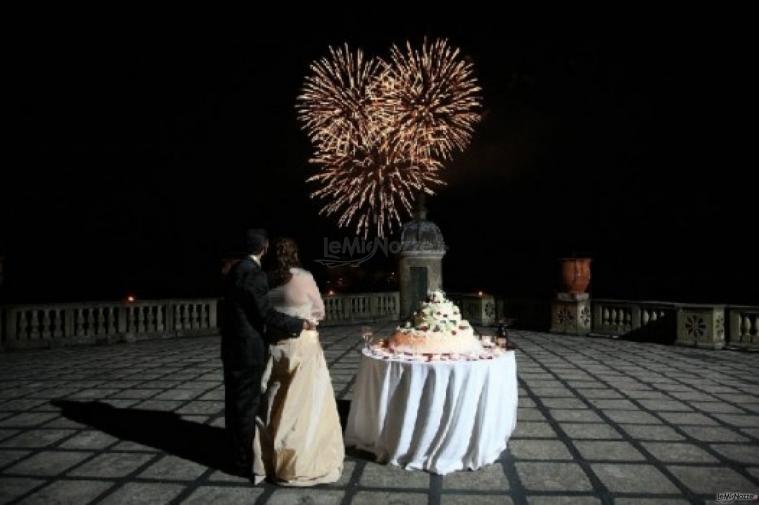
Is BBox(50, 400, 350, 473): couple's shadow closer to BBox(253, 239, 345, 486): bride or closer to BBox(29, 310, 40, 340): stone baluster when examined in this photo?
BBox(253, 239, 345, 486): bride

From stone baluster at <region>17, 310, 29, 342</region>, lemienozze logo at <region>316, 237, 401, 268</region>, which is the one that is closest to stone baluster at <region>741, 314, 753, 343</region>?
stone baluster at <region>17, 310, 29, 342</region>

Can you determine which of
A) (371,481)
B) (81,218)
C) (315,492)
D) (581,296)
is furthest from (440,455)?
(81,218)

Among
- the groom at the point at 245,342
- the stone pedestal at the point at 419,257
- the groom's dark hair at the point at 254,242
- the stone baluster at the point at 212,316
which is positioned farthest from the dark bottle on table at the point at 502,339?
the stone baluster at the point at 212,316

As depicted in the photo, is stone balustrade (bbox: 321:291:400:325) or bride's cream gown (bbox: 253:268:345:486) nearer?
bride's cream gown (bbox: 253:268:345:486)

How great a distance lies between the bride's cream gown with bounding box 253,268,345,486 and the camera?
156 inches

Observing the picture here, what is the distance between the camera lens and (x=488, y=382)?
14.2ft

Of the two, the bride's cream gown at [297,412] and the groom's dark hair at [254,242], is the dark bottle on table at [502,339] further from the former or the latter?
the groom's dark hair at [254,242]

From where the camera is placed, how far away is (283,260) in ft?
13.5

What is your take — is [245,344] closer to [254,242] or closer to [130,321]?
[254,242]

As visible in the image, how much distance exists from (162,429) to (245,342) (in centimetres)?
223

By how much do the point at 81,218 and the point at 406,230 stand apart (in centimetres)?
2417

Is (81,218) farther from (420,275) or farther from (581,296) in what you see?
(581,296)

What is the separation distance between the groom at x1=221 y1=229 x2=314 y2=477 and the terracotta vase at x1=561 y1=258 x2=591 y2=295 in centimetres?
1109

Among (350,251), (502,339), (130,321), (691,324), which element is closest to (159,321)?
(130,321)
